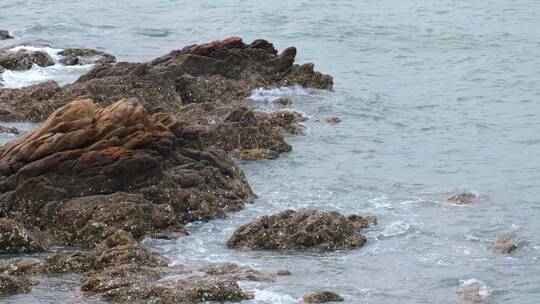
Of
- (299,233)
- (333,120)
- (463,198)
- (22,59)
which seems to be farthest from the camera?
(22,59)

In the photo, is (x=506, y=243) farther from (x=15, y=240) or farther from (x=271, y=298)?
(x=15, y=240)

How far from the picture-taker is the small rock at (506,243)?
53.7 ft

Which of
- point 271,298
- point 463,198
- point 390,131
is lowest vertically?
point 390,131

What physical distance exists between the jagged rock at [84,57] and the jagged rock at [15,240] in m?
16.1

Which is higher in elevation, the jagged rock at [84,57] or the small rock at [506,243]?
the jagged rock at [84,57]

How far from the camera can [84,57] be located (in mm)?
32906

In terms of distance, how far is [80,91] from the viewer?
25.0 m

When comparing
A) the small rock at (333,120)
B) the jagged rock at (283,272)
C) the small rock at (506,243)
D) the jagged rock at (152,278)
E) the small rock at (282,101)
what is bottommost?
the small rock at (333,120)

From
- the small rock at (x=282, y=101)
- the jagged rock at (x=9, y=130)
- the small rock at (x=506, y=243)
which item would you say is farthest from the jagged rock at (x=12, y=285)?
the small rock at (x=282, y=101)

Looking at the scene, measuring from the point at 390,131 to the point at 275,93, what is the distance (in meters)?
4.07

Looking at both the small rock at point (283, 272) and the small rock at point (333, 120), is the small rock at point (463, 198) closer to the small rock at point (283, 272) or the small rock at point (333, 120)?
the small rock at point (283, 272)

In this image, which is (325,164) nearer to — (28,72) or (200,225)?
(200,225)

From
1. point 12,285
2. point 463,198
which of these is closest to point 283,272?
point 12,285

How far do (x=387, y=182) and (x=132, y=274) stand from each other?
8116 mm
